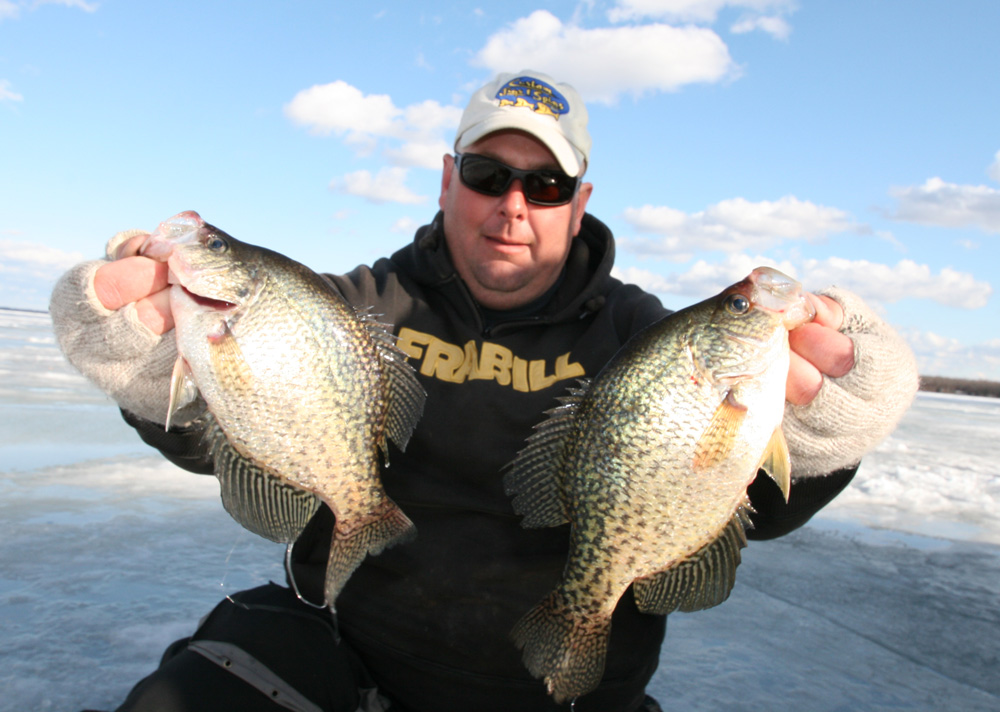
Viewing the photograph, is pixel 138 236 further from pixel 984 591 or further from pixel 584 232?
pixel 984 591

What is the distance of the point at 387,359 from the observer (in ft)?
7.00

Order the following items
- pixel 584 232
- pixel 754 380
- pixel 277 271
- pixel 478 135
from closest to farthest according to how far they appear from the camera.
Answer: pixel 754 380, pixel 277 271, pixel 478 135, pixel 584 232

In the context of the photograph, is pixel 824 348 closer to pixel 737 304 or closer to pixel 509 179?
pixel 737 304

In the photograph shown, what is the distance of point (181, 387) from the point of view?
201 centimetres

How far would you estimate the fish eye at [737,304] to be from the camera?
1931 mm

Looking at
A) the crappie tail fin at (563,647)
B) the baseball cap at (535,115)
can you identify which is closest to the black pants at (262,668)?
the crappie tail fin at (563,647)

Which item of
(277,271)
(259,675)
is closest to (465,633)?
(259,675)

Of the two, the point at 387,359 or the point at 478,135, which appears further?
the point at 478,135

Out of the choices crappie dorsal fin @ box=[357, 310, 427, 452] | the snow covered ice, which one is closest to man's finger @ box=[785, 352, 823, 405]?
crappie dorsal fin @ box=[357, 310, 427, 452]

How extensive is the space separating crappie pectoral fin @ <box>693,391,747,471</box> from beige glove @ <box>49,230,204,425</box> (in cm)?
162

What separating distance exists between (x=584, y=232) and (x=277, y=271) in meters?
1.70

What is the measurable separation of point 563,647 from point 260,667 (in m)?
1.06

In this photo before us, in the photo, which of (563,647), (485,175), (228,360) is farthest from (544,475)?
(485,175)

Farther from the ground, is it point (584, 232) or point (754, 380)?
point (584, 232)
